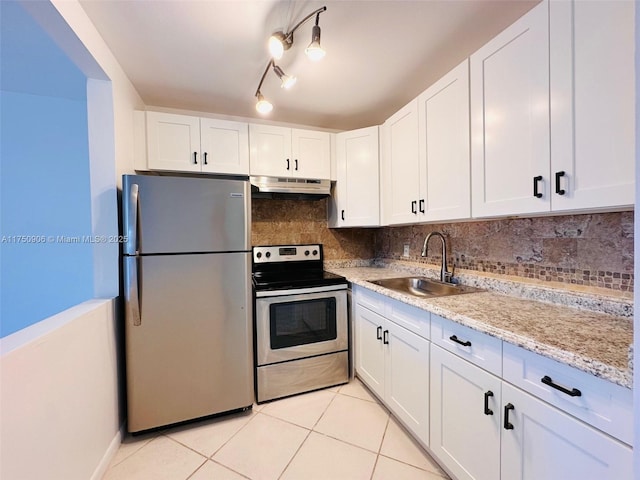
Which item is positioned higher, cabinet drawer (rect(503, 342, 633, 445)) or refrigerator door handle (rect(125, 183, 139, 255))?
refrigerator door handle (rect(125, 183, 139, 255))

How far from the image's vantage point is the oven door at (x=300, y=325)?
2.02 meters

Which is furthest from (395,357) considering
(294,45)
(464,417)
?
(294,45)

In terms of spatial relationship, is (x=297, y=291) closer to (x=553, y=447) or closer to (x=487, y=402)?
(x=487, y=402)

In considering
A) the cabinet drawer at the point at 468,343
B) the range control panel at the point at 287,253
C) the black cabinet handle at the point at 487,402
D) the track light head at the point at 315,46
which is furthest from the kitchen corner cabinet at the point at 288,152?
the black cabinet handle at the point at 487,402

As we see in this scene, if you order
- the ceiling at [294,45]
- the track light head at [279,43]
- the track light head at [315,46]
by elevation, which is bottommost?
the track light head at [315,46]

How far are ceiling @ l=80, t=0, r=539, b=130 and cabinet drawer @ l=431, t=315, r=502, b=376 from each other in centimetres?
156

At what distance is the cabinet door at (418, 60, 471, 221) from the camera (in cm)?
151

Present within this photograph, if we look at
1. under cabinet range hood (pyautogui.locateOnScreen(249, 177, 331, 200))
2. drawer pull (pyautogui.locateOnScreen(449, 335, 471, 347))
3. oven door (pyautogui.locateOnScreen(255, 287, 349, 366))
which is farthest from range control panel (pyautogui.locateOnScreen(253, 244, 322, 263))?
drawer pull (pyautogui.locateOnScreen(449, 335, 471, 347))

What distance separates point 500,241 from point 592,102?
93cm

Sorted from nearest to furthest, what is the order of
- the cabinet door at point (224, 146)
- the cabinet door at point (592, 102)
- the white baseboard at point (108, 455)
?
the cabinet door at point (592, 102)
the white baseboard at point (108, 455)
the cabinet door at point (224, 146)

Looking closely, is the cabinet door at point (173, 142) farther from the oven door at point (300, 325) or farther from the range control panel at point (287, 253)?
the oven door at point (300, 325)

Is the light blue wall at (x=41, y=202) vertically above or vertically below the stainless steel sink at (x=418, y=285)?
→ above

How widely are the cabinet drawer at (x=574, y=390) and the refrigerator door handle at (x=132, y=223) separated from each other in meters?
1.93

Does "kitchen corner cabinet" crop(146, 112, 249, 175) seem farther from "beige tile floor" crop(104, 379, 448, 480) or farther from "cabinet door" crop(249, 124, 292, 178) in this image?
"beige tile floor" crop(104, 379, 448, 480)
